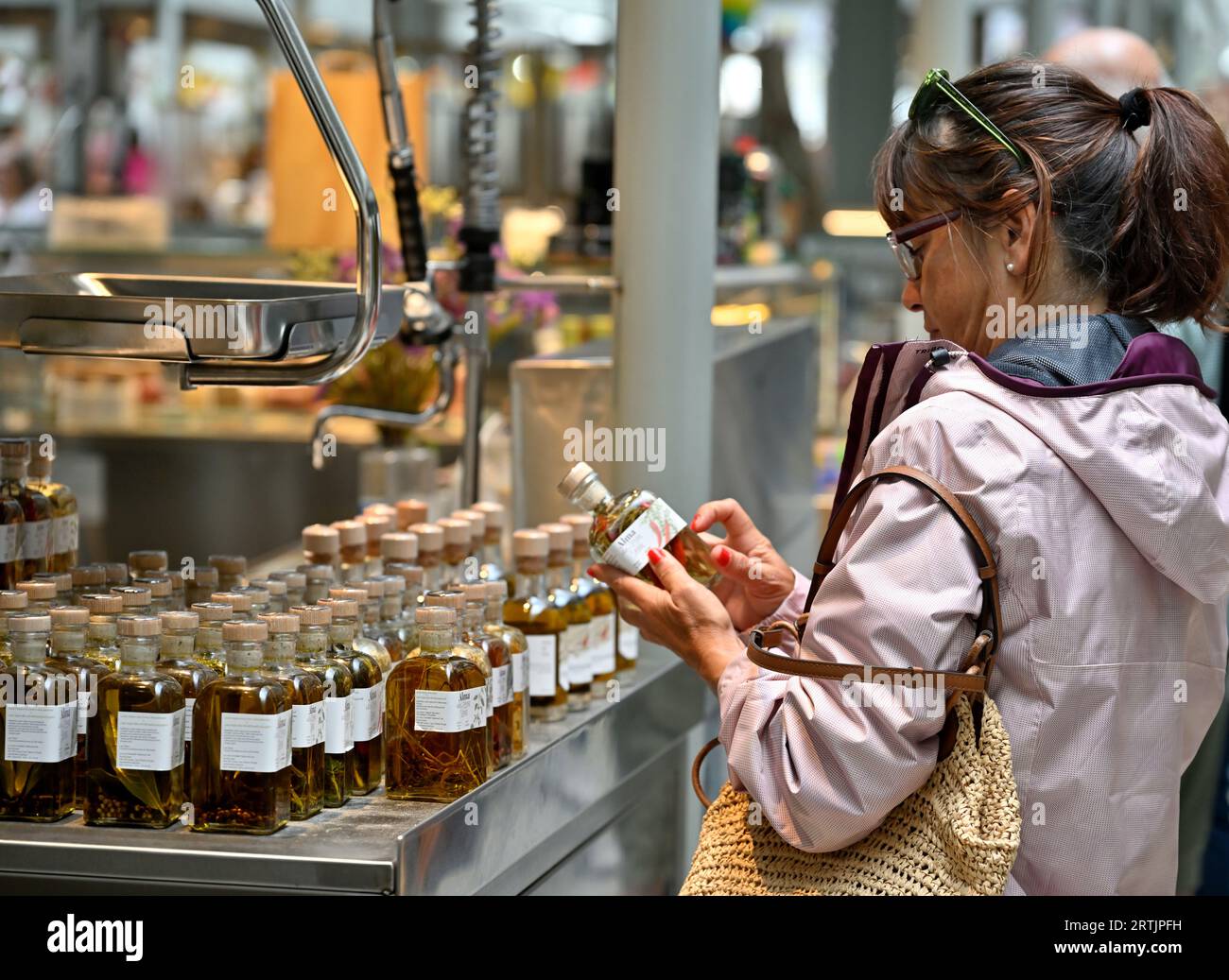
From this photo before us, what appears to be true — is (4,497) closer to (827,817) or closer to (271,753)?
(271,753)

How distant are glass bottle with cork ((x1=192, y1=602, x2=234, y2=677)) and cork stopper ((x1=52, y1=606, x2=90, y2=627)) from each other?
131 millimetres

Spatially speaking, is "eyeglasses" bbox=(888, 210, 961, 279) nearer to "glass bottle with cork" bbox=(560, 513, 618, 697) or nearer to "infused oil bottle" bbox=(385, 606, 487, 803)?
"infused oil bottle" bbox=(385, 606, 487, 803)

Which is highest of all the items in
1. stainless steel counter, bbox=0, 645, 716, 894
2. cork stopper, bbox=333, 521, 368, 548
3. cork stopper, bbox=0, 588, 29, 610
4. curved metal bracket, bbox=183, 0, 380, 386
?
curved metal bracket, bbox=183, 0, 380, 386

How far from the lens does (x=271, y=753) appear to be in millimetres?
1769

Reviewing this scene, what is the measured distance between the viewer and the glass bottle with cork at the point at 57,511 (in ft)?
7.36

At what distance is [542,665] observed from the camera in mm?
2338

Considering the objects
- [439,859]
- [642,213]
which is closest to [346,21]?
[642,213]

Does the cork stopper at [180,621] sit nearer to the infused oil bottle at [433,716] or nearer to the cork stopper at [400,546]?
the infused oil bottle at [433,716]

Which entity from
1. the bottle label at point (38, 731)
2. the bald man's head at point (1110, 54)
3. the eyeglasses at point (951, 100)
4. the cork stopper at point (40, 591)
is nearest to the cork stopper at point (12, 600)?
the cork stopper at point (40, 591)

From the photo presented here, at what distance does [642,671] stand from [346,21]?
11476 millimetres

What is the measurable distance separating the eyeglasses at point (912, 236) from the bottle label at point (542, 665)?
0.81 meters

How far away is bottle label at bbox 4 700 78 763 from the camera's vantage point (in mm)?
1805

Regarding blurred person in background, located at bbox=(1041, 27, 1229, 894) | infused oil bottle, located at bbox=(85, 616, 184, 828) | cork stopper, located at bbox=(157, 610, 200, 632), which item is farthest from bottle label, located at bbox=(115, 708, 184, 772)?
blurred person in background, located at bbox=(1041, 27, 1229, 894)

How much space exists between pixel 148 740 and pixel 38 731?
14 centimetres
